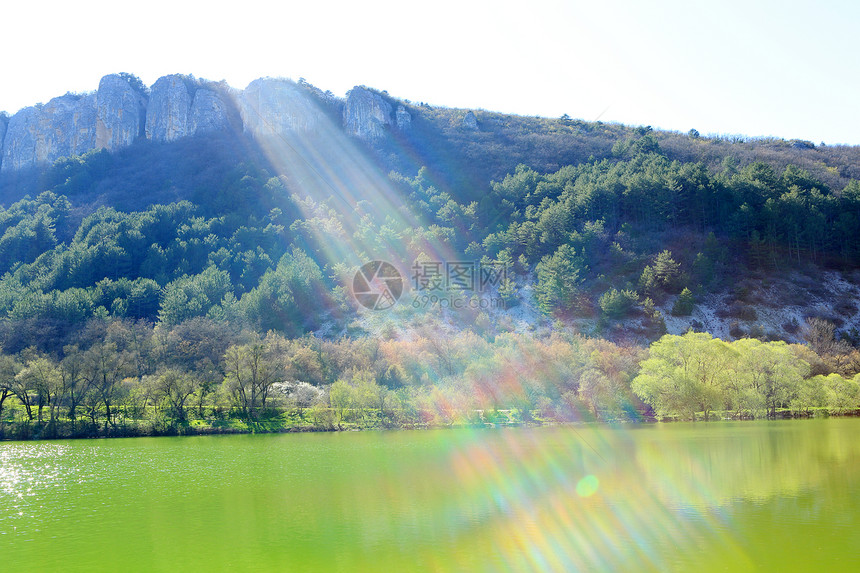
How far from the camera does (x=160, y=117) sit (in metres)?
139

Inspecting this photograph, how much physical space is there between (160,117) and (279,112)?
94.6 feet

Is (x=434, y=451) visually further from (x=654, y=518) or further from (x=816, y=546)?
(x=816, y=546)

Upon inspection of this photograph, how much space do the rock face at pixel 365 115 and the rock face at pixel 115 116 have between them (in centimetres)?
4956

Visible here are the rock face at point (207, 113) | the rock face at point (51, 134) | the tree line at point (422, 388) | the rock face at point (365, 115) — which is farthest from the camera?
the rock face at point (207, 113)

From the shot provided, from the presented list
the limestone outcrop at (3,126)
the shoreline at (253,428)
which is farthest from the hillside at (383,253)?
the limestone outcrop at (3,126)

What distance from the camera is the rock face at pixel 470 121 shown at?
146 m

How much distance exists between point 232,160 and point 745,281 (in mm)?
101996

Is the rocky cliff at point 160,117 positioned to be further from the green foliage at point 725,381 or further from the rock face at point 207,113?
the green foliage at point 725,381

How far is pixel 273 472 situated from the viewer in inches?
1192

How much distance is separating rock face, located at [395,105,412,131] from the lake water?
375 feet

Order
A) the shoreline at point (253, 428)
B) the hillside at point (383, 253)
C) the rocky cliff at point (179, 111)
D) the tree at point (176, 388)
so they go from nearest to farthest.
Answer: the shoreline at point (253, 428)
the tree at point (176, 388)
the hillside at point (383, 253)
the rocky cliff at point (179, 111)

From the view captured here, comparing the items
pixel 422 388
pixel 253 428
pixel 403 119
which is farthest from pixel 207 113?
pixel 422 388

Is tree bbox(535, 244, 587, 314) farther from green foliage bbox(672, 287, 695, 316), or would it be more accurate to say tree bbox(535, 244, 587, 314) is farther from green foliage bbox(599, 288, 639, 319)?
green foliage bbox(672, 287, 695, 316)

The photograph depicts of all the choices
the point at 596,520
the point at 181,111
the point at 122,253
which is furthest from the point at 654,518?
the point at 181,111
